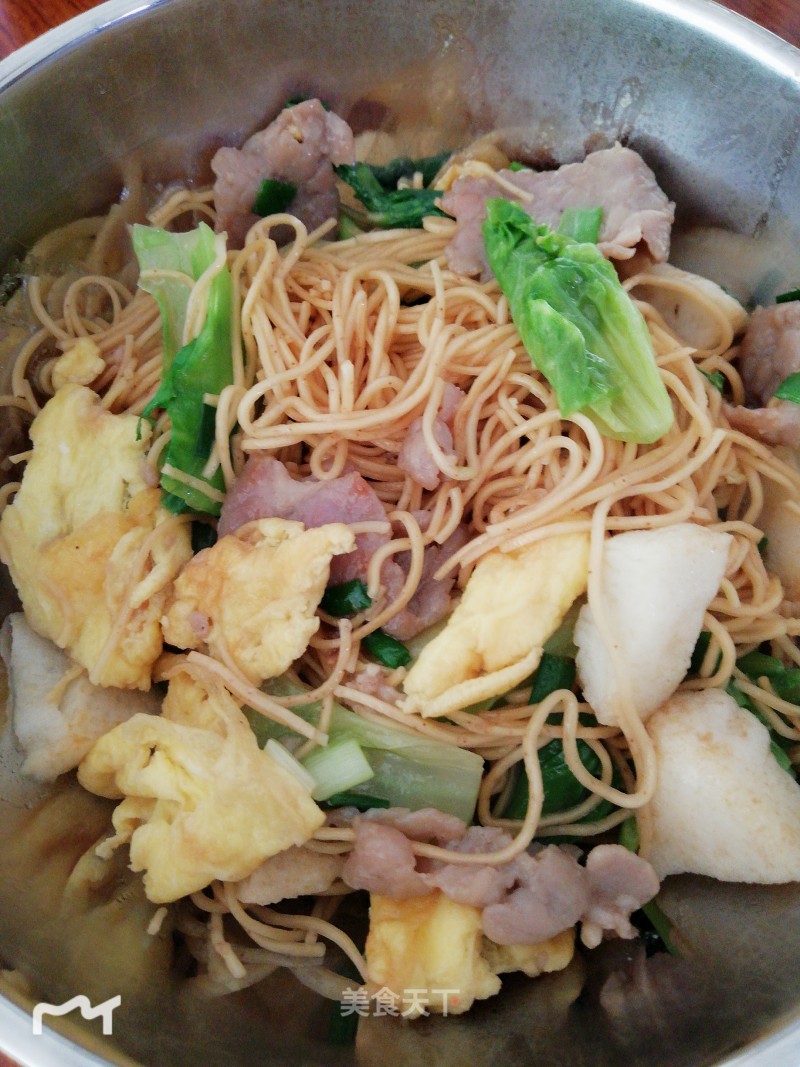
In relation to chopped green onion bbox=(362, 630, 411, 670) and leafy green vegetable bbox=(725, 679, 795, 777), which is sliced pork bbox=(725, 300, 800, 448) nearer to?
leafy green vegetable bbox=(725, 679, 795, 777)

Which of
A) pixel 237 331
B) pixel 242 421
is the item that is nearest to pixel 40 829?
pixel 242 421

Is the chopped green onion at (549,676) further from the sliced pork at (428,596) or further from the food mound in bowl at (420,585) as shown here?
the sliced pork at (428,596)

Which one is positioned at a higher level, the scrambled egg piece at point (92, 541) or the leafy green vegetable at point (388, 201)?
the leafy green vegetable at point (388, 201)

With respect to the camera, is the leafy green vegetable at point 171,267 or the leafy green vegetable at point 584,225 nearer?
the leafy green vegetable at point 171,267

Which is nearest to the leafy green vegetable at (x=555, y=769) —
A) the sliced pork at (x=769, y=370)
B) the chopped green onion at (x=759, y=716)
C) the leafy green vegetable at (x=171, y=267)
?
the chopped green onion at (x=759, y=716)

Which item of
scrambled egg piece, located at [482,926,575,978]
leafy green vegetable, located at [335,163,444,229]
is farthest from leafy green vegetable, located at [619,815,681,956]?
leafy green vegetable, located at [335,163,444,229]

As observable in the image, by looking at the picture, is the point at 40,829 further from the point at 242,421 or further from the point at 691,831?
the point at 691,831

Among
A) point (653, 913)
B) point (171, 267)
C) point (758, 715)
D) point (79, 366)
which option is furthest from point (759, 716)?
point (79, 366)

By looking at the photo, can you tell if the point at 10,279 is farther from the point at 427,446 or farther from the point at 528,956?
the point at 528,956
